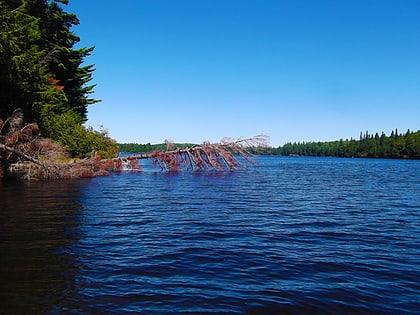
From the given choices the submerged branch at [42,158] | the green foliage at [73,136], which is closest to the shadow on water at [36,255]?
the submerged branch at [42,158]

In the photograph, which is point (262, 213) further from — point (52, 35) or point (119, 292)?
point (52, 35)

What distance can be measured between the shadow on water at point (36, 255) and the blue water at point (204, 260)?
0.09 ft

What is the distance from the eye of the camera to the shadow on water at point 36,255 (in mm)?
6355

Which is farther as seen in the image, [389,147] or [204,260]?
[389,147]

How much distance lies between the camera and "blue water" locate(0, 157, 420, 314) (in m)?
6.47

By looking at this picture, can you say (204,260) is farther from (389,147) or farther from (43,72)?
(389,147)

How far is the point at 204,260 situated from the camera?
895 centimetres

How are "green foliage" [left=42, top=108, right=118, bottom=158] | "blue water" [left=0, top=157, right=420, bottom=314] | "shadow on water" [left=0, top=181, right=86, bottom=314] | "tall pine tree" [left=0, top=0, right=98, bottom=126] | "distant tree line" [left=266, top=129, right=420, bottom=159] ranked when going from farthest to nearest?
"distant tree line" [left=266, top=129, right=420, bottom=159]
"green foliage" [left=42, top=108, right=118, bottom=158]
"tall pine tree" [left=0, top=0, right=98, bottom=126]
"blue water" [left=0, top=157, right=420, bottom=314]
"shadow on water" [left=0, top=181, right=86, bottom=314]

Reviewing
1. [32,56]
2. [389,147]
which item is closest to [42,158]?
[32,56]

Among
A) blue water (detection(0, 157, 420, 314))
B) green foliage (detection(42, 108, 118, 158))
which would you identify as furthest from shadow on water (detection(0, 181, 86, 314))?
green foliage (detection(42, 108, 118, 158))

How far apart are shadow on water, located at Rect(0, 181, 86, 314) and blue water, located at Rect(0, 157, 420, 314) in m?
0.03

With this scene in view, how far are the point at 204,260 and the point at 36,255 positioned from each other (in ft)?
13.7

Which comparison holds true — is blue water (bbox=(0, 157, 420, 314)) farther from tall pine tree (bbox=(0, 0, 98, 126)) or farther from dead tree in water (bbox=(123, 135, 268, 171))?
dead tree in water (bbox=(123, 135, 268, 171))

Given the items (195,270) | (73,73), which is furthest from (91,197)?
(73,73)
